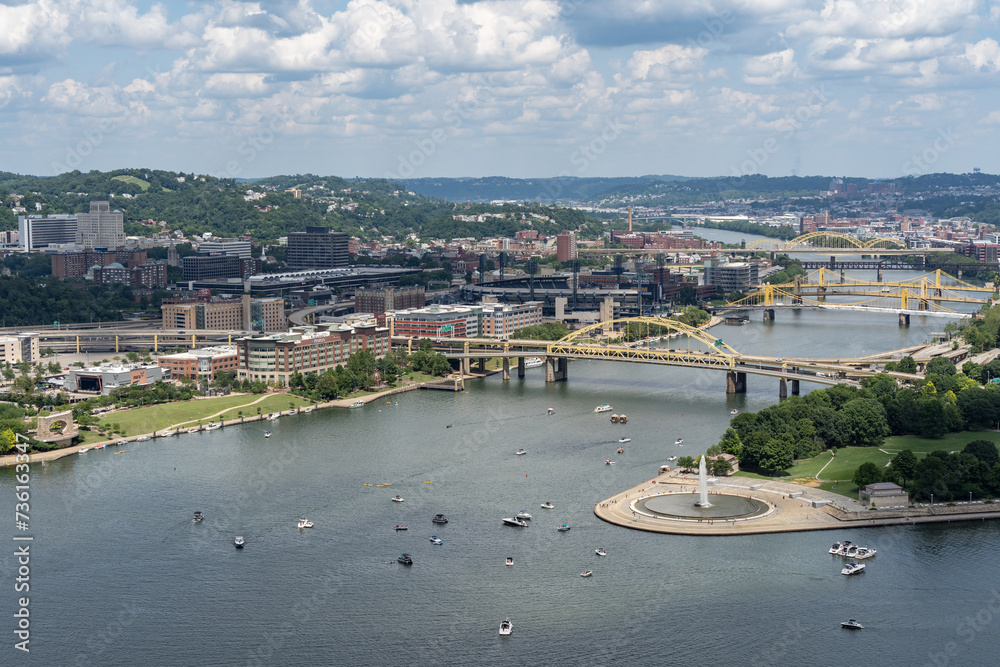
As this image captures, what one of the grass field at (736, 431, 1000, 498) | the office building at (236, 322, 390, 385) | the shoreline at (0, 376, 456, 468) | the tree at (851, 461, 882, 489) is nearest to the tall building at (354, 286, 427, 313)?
the office building at (236, 322, 390, 385)

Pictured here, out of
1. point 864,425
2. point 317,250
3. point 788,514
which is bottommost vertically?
point 788,514

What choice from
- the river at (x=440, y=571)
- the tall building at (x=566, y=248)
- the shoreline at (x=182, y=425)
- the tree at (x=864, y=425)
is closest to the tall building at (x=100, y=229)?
the tall building at (x=566, y=248)

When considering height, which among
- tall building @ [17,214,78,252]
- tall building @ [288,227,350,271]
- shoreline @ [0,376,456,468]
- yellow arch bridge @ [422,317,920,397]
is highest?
tall building @ [17,214,78,252]

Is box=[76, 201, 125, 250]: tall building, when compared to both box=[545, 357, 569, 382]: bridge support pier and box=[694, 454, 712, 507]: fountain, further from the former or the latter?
box=[694, 454, 712, 507]: fountain

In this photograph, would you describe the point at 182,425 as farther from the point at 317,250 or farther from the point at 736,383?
the point at 317,250

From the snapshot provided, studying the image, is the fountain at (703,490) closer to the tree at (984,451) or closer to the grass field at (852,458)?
the grass field at (852,458)

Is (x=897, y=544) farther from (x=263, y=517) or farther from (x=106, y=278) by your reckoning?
(x=106, y=278)

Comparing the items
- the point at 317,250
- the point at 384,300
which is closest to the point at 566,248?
the point at 317,250

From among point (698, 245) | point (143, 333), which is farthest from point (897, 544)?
point (698, 245)
